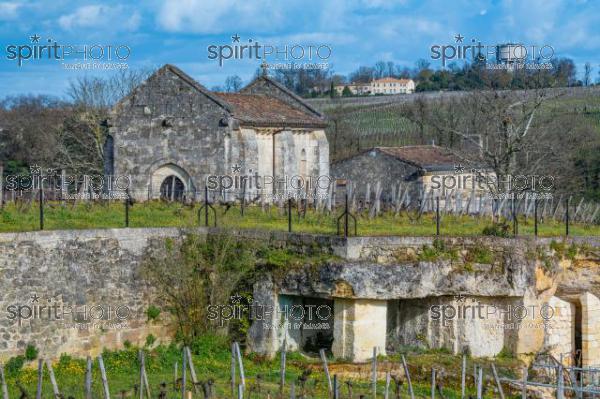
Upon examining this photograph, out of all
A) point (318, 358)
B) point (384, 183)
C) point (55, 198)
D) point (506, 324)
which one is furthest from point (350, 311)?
point (384, 183)

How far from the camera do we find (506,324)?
77.5 feet

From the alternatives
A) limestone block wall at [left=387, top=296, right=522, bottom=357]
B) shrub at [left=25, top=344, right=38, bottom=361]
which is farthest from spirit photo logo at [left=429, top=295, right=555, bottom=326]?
shrub at [left=25, top=344, right=38, bottom=361]

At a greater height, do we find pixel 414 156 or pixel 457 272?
pixel 414 156

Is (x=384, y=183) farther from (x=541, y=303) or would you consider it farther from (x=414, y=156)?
(x=541, y=303)

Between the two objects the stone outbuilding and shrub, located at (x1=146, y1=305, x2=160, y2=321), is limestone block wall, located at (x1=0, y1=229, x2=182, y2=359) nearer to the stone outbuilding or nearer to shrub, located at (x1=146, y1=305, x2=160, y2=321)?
shrub, located at (x1=146, y1=305, x2=160, y2=321)

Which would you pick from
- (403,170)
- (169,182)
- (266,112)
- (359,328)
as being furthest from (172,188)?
(403,170)

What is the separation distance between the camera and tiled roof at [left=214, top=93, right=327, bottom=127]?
1266 inches

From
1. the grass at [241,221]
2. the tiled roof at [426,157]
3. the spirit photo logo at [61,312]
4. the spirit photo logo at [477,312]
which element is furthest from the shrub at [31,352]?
the tiled roof at [426,157]

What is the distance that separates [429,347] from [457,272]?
1866 millimetres

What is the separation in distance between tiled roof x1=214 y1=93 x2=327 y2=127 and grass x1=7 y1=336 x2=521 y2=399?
9.97 meters

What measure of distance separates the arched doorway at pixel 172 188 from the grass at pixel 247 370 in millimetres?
8854

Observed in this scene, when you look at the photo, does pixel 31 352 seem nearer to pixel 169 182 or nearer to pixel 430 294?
pixel 430 294

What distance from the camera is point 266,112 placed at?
33.6 meters

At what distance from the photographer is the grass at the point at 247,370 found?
20.5m
